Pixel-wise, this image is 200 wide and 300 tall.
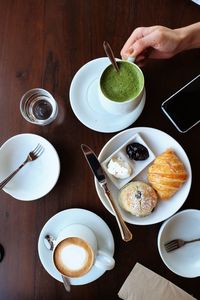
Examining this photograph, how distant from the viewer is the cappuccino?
941 mm

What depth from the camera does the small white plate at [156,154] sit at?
0.97 meters

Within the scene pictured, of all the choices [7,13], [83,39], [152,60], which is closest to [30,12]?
[7,13]

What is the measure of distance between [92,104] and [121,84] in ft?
0.40

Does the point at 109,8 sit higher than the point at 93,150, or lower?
higher

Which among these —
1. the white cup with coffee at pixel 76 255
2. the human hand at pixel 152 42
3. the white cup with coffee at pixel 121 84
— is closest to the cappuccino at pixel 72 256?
the white cup with coffee at pixel 76 255

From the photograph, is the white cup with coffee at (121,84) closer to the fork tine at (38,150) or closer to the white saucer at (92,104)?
the white saucer at (92,104)

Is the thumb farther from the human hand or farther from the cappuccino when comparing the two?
the cappuccino

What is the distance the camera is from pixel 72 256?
3.12 ft

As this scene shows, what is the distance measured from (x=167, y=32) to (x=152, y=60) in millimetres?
88

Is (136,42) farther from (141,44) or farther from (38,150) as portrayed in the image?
(38,150)

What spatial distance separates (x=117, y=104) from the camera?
2.95 ft

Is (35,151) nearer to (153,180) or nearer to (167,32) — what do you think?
(153,180)

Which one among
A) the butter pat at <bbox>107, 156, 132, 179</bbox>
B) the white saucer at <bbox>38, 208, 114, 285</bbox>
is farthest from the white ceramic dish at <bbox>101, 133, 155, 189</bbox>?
the white saucer at <bbox>38, 208, 114, 285</bbox>

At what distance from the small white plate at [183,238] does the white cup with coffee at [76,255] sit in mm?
156
